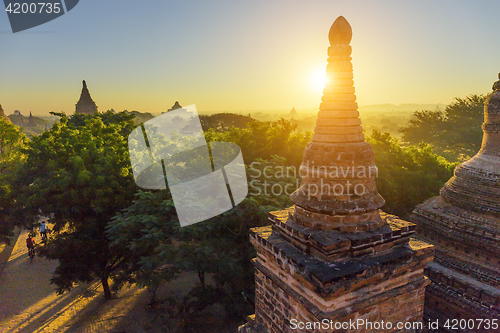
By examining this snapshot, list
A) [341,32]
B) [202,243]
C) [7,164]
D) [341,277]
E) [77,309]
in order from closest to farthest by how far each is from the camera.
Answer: [341,277] → [341,32] → [202,243] → [77,309] → [7,164]

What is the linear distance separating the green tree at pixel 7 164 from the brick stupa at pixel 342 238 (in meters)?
15.8

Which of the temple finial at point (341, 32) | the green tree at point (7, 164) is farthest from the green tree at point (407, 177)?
the green tree at point (7, 164)

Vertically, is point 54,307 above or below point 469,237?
below

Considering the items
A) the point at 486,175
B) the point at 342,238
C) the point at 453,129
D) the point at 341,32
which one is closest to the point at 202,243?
the point at 342,238

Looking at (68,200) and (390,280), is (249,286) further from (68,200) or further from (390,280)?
(68,200)

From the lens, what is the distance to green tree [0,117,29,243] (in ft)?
47.6

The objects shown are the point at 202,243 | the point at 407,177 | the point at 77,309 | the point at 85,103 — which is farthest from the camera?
the point at 85,103

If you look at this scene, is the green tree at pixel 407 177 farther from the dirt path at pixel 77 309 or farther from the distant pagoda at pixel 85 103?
the distant pagoda at pixel 85 103

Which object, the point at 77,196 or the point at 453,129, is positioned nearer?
the point at 77,196

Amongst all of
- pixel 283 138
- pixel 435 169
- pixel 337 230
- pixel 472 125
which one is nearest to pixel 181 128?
pixel 283 138

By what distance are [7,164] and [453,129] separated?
1438 inches

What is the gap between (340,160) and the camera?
3752mm

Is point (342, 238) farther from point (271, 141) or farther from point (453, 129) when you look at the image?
point (453, 129)

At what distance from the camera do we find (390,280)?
3646 millimetres
